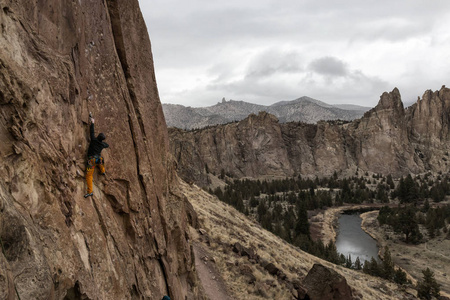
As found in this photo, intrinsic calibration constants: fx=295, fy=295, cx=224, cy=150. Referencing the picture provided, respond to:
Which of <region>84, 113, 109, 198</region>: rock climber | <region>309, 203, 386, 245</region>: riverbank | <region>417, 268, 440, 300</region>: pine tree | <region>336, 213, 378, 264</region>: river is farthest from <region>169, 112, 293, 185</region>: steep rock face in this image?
<region>84, 113, 109, 198</region>: rock climber

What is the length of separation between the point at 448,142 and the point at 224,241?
129 metres

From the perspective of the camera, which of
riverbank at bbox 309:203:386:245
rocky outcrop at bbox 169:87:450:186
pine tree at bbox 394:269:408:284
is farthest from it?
rocky outcrop at bbox 169:87:450:186

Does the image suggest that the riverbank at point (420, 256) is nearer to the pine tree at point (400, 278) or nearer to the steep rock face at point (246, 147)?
the pine tree at point (400, 278)

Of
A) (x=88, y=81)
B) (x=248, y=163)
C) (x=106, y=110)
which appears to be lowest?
(x=248, y=163)

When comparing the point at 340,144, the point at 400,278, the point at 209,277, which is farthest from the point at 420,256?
the point at 340,144

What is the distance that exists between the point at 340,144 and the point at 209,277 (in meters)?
114

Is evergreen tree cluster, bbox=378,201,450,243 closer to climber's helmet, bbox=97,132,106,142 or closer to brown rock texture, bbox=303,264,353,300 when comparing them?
brown rock texture, bbox=303,264,353,300

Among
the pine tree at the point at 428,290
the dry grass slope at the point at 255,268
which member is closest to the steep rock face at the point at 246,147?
the dry grass slope at the point at 255,268

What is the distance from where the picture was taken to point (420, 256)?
41344 mm

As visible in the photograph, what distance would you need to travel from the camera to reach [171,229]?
1045 cm

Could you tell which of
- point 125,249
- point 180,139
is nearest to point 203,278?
point 125,249

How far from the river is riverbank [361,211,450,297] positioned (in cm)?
133

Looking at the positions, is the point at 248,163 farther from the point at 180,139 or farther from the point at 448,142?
the point at 448,142

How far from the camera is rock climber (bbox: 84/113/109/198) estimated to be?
625 centimetres
